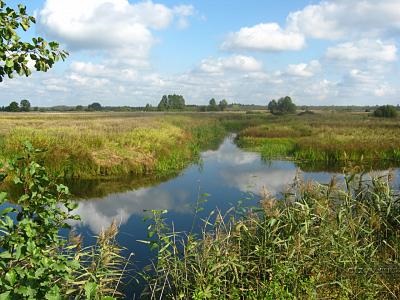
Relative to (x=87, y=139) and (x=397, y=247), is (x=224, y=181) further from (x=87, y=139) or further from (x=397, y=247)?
(x=397, y=247)

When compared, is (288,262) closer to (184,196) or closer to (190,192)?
(184,196)

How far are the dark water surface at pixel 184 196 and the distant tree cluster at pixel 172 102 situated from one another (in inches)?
3956

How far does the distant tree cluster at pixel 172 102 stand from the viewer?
126m

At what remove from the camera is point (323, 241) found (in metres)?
6.45

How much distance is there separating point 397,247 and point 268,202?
7.82 feet

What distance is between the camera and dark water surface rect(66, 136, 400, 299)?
11562 mm

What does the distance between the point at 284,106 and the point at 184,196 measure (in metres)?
88.5

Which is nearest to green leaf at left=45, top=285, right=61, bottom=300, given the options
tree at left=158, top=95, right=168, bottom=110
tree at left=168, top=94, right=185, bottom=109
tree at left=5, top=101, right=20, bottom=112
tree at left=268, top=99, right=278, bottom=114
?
tree at left=268, top=99, right=278, bottom=114

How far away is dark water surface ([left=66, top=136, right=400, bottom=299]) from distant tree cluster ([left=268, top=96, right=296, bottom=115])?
75.7 metres

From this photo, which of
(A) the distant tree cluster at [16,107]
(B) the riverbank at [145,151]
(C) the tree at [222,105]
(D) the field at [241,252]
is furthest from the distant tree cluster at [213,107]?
(D) the field at [241,252]

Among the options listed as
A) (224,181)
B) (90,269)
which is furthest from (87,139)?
(90,269)

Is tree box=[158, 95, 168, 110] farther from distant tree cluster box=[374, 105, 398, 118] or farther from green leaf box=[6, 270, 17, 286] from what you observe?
green leaf box=[6, 270, 17, 286]

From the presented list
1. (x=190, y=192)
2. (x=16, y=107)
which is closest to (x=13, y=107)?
(x=16, y=107)

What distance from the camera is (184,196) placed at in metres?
16.6
